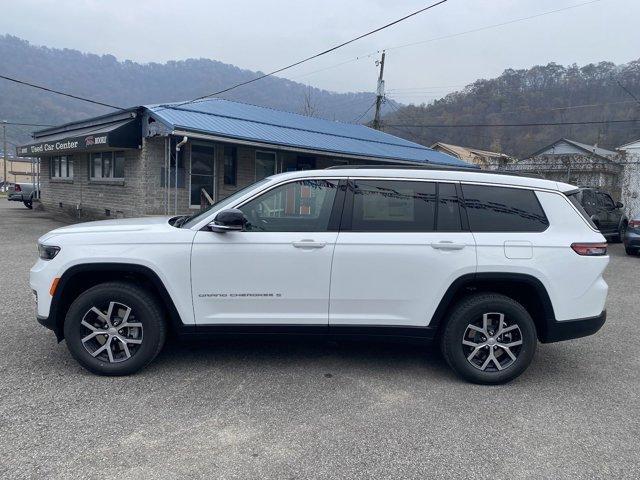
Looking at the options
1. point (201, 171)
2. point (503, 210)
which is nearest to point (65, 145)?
point (201, 171)

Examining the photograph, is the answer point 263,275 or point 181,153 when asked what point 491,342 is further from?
point 181,153

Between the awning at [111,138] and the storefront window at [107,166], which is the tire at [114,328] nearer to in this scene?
the awning at [111,138]

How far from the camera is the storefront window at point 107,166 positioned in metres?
15.8

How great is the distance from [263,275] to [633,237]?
11.9 meters

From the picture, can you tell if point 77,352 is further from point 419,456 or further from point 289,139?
point 289,139

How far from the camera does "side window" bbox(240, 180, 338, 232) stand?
4.19 metres

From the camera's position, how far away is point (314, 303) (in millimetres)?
4109

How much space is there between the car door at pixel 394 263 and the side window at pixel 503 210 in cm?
17

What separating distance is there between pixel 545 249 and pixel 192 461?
3.12 metres

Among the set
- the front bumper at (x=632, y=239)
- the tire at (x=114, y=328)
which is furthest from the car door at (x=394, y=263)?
the front bumper at (x=632, y=239)

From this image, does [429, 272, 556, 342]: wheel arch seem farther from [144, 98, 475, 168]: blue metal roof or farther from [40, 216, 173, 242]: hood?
[144, 98, 475, 168]: blue metal roof

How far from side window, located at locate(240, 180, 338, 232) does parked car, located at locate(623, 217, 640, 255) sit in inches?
446

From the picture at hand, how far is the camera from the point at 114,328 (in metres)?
4.07

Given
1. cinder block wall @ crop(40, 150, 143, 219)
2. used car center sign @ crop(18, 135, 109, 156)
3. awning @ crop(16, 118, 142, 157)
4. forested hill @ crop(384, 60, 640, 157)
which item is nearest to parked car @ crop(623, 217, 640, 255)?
cinder block wall @ crop(40, 150, 143, 219)
